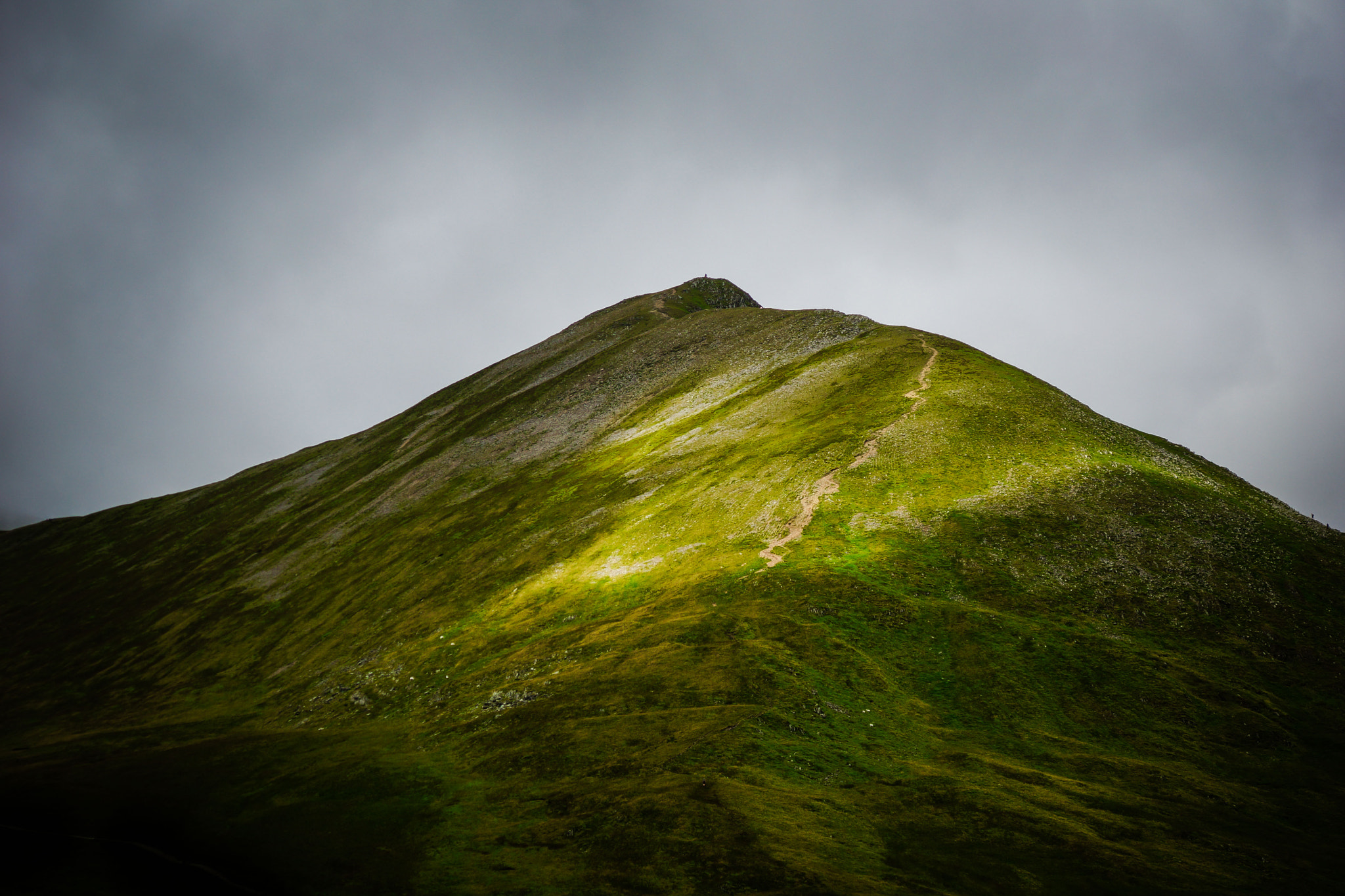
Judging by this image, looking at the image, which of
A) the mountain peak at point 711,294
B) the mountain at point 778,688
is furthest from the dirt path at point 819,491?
the mountain peak at point 711,294

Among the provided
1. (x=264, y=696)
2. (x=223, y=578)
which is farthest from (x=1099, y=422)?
(x=223, y=578)

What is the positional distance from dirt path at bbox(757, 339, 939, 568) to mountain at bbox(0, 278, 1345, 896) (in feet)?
1.19

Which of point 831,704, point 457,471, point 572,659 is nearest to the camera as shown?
point 831,704

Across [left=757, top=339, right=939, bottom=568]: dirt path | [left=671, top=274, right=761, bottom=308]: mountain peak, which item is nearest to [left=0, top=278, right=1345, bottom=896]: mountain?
[left=757, top=339, right=939, bottom=568]: dirt path

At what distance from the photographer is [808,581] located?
Answer: 50656mm

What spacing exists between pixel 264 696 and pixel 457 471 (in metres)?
50.1

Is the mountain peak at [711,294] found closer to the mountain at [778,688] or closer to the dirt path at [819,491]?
the mountain at [778,688]

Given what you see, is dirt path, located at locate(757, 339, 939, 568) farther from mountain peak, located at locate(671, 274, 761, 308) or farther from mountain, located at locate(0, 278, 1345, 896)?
mountain peak, located at locate(671, 274, 761, 308)

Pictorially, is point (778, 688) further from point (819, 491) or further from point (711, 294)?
point (711, 294)

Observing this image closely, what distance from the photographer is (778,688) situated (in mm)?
40844

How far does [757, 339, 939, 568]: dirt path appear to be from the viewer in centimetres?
5694

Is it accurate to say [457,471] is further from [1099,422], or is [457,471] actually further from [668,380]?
[1099,422]

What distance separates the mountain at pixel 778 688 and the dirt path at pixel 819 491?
14.3 inches

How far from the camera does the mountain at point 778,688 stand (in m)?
29.6
